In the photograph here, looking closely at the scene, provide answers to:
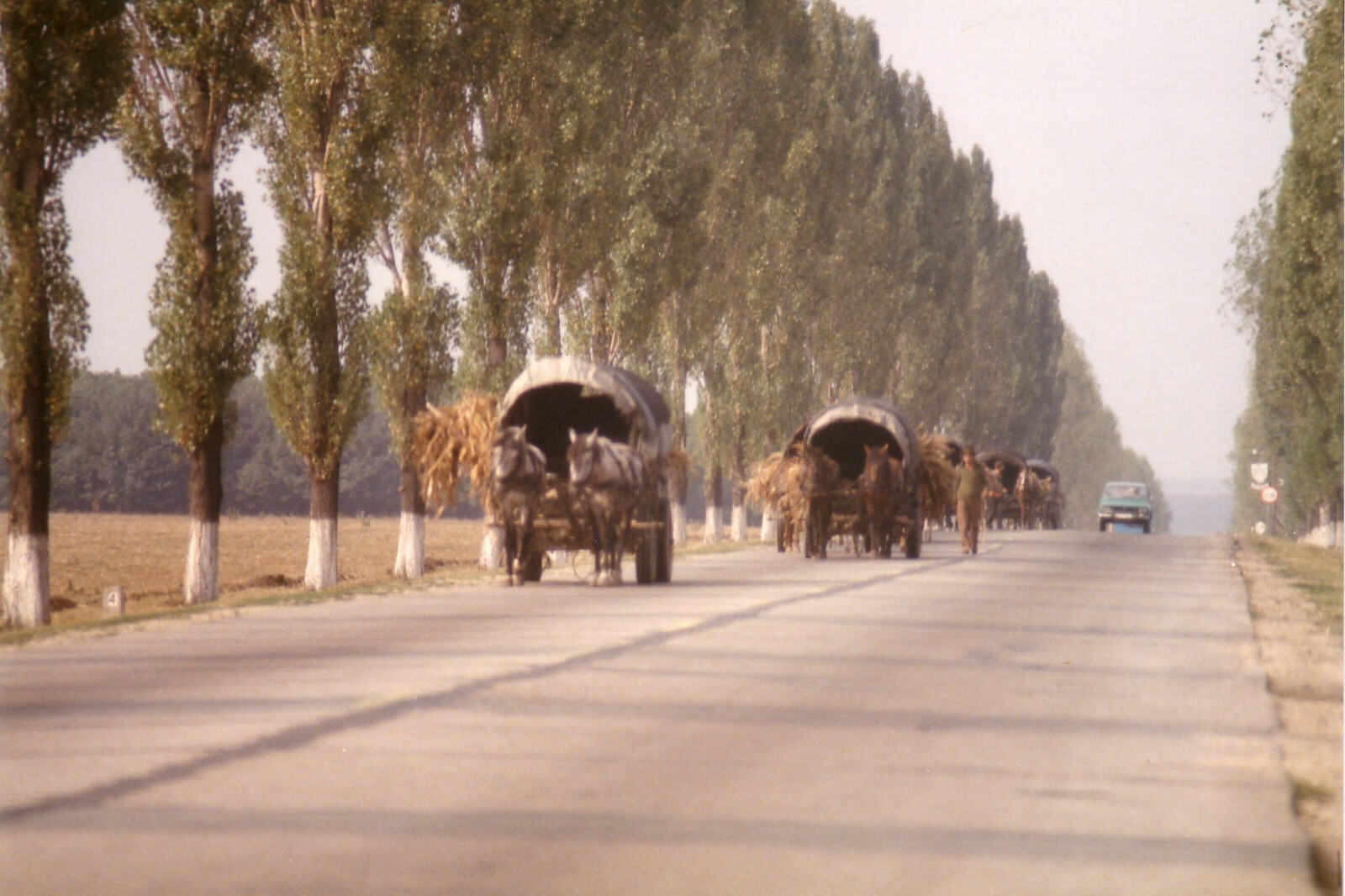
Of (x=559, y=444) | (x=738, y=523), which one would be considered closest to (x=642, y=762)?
(x=559, y=444)

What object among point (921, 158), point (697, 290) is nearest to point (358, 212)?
point (697, 290)

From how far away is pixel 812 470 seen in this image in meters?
30.3

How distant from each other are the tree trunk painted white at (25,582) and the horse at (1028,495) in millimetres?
44561

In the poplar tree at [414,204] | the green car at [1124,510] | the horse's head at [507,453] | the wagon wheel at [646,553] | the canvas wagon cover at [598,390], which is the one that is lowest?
the wagon wheel at [646,553]

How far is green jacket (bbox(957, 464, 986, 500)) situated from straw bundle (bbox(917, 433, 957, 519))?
102cm

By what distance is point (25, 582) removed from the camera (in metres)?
22.0

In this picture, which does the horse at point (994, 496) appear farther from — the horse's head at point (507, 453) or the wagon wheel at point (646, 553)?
the horse's head at point (507, 453)

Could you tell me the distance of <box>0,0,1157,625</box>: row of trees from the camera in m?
22.2

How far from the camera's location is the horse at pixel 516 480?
2102 cm

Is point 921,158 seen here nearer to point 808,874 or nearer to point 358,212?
point 358,212

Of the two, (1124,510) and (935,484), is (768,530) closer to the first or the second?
(935,484)

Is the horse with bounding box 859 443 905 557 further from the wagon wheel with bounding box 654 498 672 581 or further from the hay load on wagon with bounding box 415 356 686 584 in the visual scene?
the wagon wheel with bounding box 654 498 672 581

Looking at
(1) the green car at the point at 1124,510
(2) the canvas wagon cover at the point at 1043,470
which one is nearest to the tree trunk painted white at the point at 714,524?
(1) the green car at the point at 1124,510

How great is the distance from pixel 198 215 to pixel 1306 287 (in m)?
28.3
